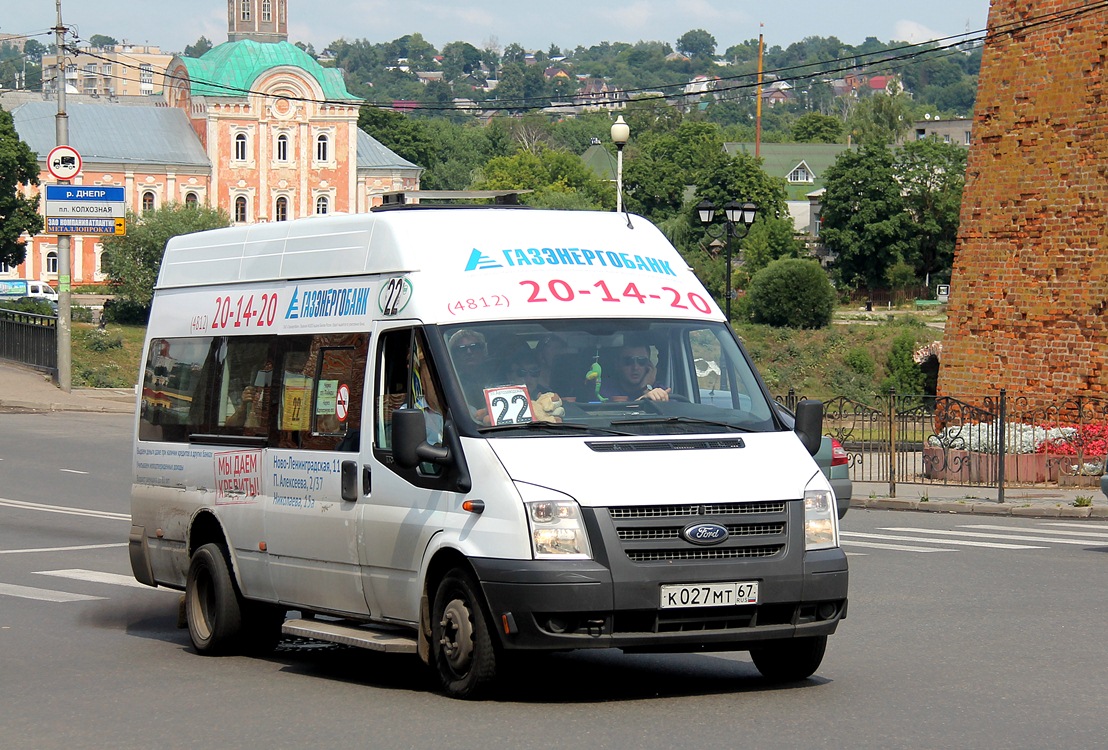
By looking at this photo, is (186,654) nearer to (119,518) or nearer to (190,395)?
(190,395)

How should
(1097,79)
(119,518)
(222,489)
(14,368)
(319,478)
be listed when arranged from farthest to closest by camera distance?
(14,368) → (1097,79) → (119,518) → (222,489) → (319,478)

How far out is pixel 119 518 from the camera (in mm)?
20109

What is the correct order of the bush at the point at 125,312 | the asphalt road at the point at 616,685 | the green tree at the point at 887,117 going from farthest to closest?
the green tree at the point at 887,117
the bush at the point at 125,312
the asphalt road at the point at 616,685

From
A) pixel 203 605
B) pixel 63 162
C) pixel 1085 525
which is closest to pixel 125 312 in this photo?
pixel 63 162

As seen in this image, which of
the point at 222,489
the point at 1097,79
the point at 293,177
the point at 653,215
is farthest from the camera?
the point at 653,215

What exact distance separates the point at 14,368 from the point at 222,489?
35512 millimetres

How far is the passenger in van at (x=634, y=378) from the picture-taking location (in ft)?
28.6

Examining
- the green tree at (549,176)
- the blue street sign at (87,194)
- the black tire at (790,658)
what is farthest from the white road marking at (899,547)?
the green tree at (549,176)

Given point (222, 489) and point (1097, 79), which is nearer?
point (222, 489)

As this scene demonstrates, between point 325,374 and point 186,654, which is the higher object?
point 325,374

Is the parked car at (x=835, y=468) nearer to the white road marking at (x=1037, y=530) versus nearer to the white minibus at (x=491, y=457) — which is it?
the white road marking at (x=1037, y=530)

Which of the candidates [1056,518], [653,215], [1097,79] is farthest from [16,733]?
[653,215]

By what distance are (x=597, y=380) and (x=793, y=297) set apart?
68195 millimetres

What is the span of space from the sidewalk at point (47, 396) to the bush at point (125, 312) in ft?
112
